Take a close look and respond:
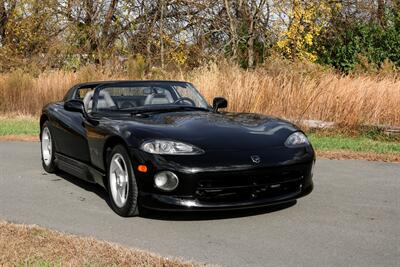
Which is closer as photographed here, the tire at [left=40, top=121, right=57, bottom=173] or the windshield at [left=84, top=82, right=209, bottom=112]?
the windshield at [left=84, top=82, right=209, bottom=112]

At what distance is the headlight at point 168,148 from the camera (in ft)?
17.9

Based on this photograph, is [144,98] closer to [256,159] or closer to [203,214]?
[203,214]

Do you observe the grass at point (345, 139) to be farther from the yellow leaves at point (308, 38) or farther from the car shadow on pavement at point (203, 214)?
the yellow leaves at point (308, 38)

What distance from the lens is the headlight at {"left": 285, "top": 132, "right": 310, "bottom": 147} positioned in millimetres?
5905

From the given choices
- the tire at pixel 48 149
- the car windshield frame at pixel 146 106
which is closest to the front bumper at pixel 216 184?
the car windshield frame at pixel 146 106

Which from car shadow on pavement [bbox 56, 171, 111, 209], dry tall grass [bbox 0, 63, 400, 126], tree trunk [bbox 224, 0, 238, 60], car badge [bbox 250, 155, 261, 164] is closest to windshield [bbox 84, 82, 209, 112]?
car shadow on pavement [bbox 56, 171, 111, 209]

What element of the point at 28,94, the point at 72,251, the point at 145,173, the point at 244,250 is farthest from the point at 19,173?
the point at 28,94

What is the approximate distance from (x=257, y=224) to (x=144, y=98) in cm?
241

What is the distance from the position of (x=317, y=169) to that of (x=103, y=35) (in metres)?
20.3

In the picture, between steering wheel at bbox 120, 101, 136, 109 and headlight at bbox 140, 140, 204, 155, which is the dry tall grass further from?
headlight at bbox 140, 140, 204, 155

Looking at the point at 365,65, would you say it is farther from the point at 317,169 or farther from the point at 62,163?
the point at 62,163

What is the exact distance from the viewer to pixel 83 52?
27078mm

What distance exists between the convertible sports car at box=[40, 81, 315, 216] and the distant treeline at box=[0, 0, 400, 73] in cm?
1884

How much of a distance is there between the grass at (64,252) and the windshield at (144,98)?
220 cm
